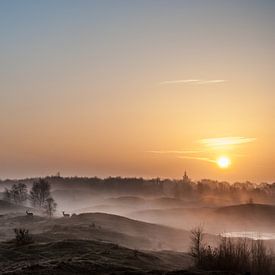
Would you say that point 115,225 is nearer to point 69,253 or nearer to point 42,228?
point 42,228

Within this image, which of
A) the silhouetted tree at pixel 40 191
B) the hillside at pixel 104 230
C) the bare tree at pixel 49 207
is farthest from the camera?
the silhouetted tree at pixel 40 191

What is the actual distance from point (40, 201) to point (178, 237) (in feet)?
251

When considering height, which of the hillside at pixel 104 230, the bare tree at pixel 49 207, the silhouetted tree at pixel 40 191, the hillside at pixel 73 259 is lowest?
the hillside at pixel 104 230

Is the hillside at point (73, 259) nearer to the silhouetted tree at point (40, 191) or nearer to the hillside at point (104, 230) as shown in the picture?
the hillside at point (104, 230)

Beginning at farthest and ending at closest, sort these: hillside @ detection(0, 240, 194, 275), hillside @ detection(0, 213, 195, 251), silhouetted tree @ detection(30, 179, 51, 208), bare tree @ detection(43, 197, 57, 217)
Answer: silhouetted tree @ detection(30, 179, 51, 208)
bare tree @ detection(43, 197, 57, 217)
hillside @ detection(0, 213, 195, 251)
hillside @ detection(0, 240, 194, 275)

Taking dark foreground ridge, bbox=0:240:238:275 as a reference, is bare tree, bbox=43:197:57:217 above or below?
above

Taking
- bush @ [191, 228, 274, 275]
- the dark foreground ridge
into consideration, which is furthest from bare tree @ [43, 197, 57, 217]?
bush @ [191, 228, 274, 275]

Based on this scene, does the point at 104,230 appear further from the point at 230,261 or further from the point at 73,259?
the point at 230,261

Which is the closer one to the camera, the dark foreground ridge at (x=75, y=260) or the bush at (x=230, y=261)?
the dark foreground ridge at (x=75, y=260)

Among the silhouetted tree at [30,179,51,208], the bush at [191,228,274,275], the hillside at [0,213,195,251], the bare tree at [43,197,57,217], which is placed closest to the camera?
the bush at [191,228,274,275]

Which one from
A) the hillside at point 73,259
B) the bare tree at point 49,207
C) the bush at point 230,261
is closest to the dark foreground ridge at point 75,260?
the hillside at point 73,259

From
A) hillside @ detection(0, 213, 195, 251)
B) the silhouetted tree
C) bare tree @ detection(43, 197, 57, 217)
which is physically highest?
the silhouetted tree

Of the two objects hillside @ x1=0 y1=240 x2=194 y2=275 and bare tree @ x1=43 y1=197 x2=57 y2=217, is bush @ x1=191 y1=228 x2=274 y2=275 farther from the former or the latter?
bare tree @ x1=43 y1=197 x2=57 y2=217

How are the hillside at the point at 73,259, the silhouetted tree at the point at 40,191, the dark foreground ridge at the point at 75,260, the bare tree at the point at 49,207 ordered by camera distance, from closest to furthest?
the dark foreground ridge at the point at 75,260, the hillside at the point at 73,259, the bare tree at the point at 49,207, the silhouetted tree at the point at 40,191
